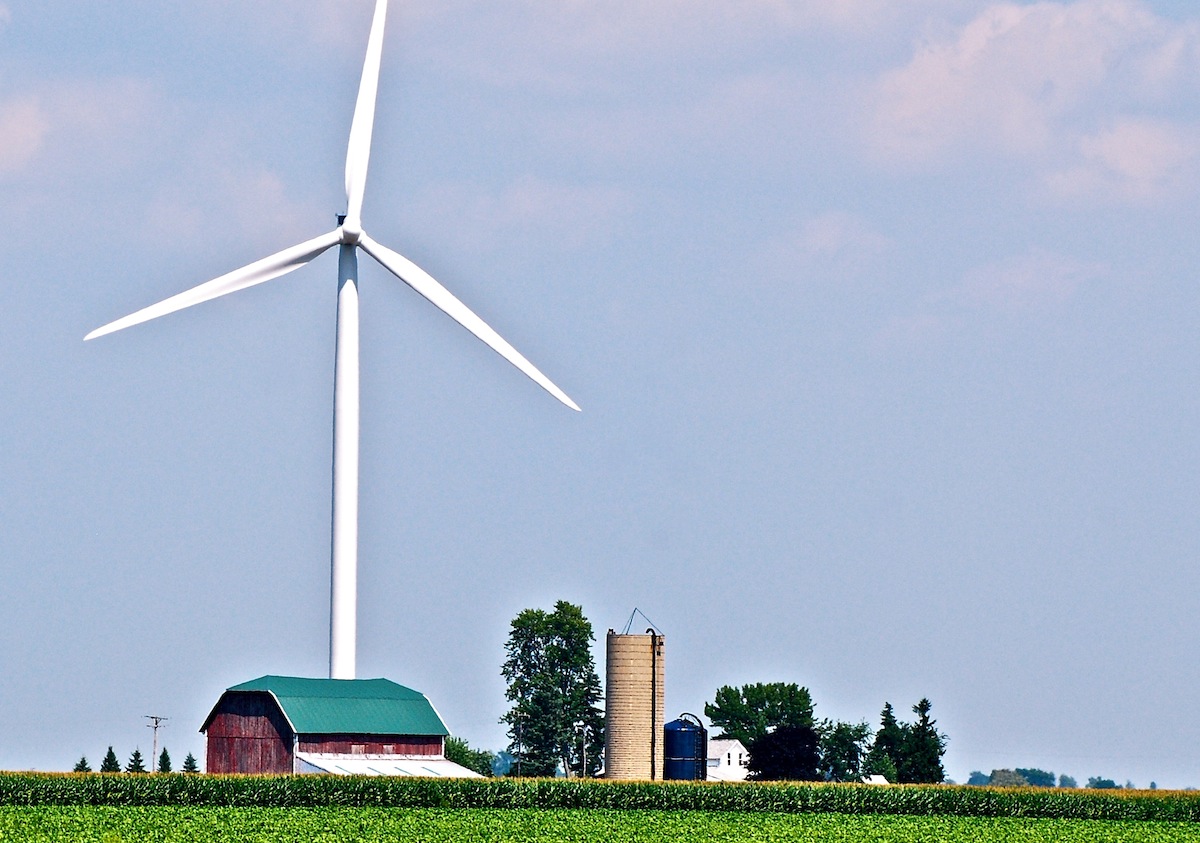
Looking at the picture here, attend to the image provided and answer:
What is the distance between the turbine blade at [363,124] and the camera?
83438 millimetres

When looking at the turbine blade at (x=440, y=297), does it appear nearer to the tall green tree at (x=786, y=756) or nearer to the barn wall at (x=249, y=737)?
the barn wall at (x=249, y=737)

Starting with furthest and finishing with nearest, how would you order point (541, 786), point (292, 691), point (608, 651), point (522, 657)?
point (522, 657) → point (608, 651) → point (292, 691) → point (541, 786)

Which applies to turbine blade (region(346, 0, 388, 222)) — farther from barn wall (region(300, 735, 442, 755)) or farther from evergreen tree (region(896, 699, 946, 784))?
evergreen tree (region(896, 699, 946, 784))

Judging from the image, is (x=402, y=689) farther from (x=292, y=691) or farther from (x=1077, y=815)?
(x=1077, y=815)

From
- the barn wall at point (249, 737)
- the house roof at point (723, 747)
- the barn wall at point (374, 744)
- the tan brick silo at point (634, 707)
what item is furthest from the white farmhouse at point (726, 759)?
the barn wall at point (249, 737)

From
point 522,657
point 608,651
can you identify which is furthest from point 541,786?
point 522,657

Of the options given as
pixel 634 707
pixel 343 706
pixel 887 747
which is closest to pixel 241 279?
pixel 343 706

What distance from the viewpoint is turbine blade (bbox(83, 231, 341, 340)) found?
77.6 metres

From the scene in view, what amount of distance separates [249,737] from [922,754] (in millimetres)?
50334

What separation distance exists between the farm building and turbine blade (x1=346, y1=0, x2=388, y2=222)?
20.6 m

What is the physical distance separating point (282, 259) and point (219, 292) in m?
3.14

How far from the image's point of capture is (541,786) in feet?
257

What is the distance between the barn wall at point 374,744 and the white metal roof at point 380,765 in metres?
0.19

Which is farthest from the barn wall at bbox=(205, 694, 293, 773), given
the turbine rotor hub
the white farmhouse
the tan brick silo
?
the white farmhouse
